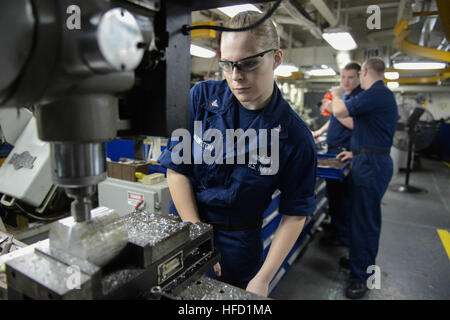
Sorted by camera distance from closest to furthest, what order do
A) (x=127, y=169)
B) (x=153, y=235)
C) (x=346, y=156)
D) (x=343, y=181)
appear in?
1. (x=153, y=235)
2. (x=127, y=169)
3. (x=346, y=156)
4. (x=343, y=181)

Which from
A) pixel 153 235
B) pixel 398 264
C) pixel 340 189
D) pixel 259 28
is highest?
pixel 259 28

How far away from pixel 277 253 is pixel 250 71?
616 mm

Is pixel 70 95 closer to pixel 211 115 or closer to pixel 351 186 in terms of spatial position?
pixel 211 115

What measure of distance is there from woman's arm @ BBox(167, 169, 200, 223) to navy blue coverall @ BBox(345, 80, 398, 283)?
173cm

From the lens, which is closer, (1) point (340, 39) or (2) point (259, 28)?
(2) point (259, 28)

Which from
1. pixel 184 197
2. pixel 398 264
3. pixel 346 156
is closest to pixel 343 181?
pixel 346 156

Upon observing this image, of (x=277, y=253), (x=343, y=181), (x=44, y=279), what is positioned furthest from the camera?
(x=343, y=181)

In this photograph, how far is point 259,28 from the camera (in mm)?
904

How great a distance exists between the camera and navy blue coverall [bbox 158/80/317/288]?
1.05 metres

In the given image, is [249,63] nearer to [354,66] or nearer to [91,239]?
[91,239]

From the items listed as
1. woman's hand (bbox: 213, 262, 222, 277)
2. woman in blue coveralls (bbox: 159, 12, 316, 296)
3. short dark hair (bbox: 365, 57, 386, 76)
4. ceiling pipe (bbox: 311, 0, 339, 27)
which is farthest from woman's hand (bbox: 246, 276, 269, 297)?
ceiling pipe (bbox: 311, 0, 339, 27)

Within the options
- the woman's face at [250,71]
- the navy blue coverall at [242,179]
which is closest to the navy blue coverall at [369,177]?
the navy blue coverall at [242,179]

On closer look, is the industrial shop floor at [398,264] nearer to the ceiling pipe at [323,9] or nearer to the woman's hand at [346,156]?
the woman's hand at [346,156]

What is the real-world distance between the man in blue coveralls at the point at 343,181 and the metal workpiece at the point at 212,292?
262 centimetres
